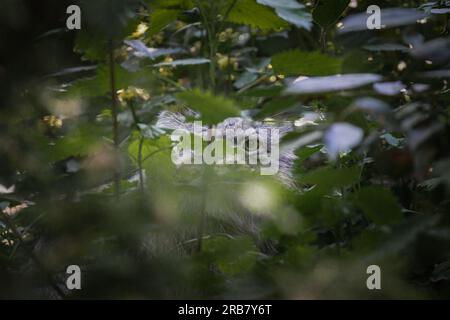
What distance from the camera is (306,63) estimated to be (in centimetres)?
86

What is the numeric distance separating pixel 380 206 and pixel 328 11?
542 mm

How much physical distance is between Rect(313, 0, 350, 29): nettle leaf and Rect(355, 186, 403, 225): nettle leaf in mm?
500

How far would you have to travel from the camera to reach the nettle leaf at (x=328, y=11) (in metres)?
1.12

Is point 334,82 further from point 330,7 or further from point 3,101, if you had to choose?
point 330,7

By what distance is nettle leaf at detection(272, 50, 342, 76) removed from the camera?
2.81ft

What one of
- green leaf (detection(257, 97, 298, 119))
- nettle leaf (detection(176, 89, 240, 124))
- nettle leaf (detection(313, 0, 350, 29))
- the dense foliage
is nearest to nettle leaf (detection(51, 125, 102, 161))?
the dense foliage

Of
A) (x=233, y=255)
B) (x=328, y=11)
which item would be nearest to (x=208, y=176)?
(x=233, y=255)

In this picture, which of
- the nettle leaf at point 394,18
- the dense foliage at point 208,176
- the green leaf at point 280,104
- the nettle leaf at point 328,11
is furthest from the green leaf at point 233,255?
the nettle leaf at point 328,11

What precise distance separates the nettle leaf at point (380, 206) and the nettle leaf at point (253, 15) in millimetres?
400

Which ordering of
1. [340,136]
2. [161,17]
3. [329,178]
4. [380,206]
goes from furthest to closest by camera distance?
[161,17]
[329,178]
[380,206]
[340,136]

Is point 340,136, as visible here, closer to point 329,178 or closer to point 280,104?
point 280,104

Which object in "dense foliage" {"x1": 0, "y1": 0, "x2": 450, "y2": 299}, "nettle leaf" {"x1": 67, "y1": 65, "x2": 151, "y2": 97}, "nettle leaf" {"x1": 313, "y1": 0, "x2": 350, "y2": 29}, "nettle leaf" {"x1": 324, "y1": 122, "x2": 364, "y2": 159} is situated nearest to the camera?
"nettle leaf" {"x1": 324, "y1": 122, "x2": 364, "y2": 159}

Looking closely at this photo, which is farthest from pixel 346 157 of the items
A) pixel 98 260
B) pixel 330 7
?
pixel 98 260

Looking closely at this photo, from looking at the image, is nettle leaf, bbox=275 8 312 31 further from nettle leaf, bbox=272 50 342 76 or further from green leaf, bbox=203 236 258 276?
green leaf, bbox=203 236 258 276
